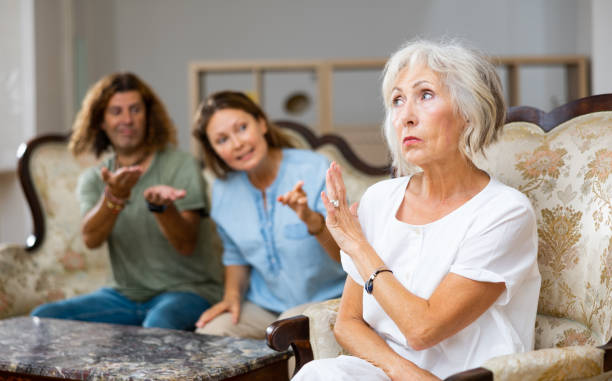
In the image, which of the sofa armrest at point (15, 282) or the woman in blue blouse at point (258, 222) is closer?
the woman in blue blouse at point (258, 222)

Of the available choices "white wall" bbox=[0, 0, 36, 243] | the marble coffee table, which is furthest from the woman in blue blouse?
"white wall" bbox=[0, 0, 36, 243]

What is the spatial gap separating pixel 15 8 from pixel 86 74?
103cm

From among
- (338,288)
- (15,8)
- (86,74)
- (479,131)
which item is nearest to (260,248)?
(338,288)

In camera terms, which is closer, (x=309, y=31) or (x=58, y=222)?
(x=58, y=222)

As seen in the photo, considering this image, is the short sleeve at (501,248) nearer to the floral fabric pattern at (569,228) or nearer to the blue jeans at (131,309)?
the floral fabric pattern at (569,228)

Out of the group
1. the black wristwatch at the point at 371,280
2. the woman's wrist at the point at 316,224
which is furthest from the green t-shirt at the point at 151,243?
the black wristwatch at the point at 371,280

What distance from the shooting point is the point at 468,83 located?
4.82ft

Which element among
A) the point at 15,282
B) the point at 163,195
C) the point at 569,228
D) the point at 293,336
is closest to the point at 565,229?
the point at 569,228

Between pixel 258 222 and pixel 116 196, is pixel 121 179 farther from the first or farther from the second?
pixel 258 222

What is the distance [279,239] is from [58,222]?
1.18 metres

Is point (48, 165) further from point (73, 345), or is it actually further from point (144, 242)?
point (73, 345)

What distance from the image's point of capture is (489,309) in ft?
4.66

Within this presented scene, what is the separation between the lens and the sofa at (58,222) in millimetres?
2771

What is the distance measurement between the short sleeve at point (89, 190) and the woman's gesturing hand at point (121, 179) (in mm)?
257
